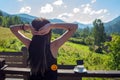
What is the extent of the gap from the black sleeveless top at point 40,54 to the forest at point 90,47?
36.3 inches

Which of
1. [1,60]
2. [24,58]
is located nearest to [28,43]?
[1,60]

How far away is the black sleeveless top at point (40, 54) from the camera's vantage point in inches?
140

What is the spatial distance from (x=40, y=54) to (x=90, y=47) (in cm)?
6711

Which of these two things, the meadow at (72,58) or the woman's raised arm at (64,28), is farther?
the meadow at (72,58)

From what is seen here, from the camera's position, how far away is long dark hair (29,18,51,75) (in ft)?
11.7

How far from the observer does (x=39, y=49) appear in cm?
357

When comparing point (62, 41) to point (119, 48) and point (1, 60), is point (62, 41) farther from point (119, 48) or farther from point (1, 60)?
point (119, 48)

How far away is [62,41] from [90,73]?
0.86m

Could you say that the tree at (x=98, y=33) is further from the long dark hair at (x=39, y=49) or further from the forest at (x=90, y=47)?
the long dark hair at (x=39, y=49)

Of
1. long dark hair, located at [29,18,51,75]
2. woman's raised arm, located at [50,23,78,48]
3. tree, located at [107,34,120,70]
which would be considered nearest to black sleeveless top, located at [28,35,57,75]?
long dark hair, located at [29,18,51,75]

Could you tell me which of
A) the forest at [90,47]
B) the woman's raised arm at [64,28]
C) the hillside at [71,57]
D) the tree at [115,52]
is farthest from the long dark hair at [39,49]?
the tree at [115,52]

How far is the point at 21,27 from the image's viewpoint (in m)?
4.07

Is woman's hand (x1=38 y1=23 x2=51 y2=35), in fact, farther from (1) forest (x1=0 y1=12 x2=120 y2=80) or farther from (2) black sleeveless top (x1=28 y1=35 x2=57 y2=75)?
(1) forest (x1=0 y1=12 x2=120 y2=80)

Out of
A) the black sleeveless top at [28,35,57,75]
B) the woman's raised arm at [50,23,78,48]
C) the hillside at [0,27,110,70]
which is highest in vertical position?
the woman's raised arm at [50,23,78,48]
